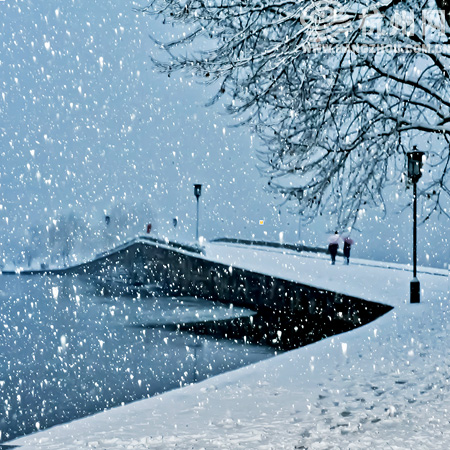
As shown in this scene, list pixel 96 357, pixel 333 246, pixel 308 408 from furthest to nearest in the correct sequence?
pixel 333 246, pixel 96 357, pixel 308 408

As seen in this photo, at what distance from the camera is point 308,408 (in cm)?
623

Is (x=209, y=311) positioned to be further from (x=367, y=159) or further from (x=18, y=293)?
(x=18, y=293)

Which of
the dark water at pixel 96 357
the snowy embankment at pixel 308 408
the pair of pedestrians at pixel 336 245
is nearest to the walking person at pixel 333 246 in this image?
the pair of pedestrians at pixel 336 245

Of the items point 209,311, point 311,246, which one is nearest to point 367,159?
point 209,311

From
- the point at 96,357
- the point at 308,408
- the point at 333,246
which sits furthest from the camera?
the point at 333,246

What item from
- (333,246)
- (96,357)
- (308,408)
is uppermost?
(333,246)

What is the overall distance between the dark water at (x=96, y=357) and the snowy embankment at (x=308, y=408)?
11.2ft

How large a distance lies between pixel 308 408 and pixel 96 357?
10941 millimetres

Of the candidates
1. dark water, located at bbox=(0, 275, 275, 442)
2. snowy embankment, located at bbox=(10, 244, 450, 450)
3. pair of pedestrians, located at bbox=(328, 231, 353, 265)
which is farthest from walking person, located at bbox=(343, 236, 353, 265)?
snowy embankment, located at bbox=(10, 244, 450, 450)

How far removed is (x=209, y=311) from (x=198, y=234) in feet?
50.3

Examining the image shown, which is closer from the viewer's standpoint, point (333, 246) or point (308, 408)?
point (308, 408)

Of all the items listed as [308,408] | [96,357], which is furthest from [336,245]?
[308,408]

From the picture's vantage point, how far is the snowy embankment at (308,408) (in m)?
5.31

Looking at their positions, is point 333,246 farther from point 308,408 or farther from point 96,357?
point 308,408
